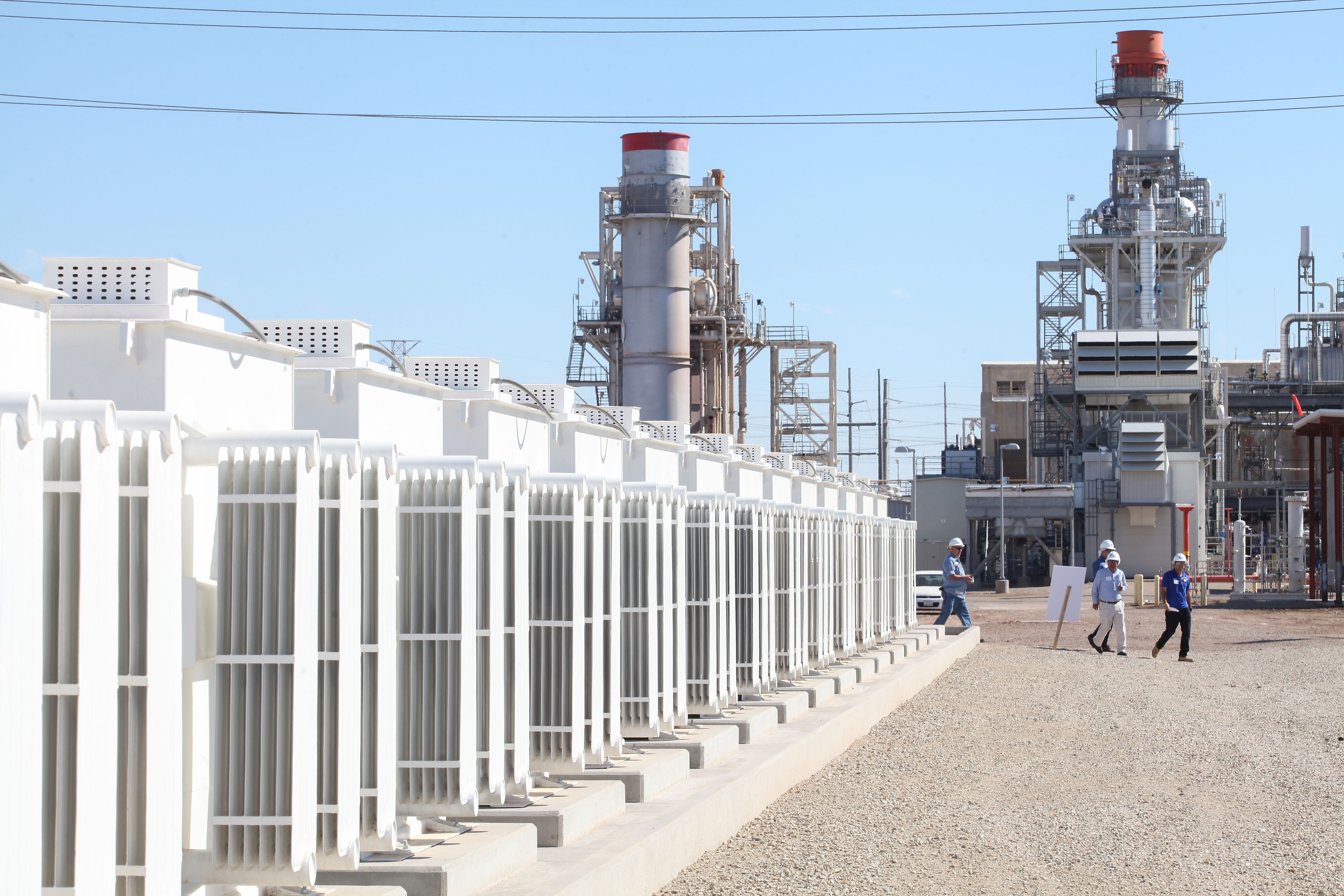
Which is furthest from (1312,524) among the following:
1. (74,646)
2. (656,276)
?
(74,646)

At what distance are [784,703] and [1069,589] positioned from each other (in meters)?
13.8

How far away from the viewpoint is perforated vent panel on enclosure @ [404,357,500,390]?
9.89 metres

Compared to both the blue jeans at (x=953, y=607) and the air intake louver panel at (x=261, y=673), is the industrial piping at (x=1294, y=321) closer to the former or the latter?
the blue jeans at (x=953, y=607)

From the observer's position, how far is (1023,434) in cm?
8519

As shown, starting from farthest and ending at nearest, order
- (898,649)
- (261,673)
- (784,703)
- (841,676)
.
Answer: (898,649) → (841,676) → (784,703) → (261,673)

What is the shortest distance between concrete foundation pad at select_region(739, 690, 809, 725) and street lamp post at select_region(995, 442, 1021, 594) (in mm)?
40147

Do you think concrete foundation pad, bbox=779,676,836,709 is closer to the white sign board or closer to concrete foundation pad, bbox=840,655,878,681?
concrete foundation pad, bbox=840,655,878,681

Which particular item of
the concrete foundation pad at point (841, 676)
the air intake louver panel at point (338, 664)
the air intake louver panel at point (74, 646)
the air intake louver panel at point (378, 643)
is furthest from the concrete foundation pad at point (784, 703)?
the air intake louver panel at point (74, 646)

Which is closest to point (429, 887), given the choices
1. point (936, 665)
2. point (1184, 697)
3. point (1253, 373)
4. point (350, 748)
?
point (350, 748)

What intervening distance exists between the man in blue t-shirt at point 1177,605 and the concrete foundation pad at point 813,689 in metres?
8.60

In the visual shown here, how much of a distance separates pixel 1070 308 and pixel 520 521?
2529 inches

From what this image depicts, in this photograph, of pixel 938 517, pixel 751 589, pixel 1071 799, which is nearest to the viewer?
pixel 1071 799

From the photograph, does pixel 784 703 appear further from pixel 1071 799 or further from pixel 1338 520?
pixel 1338 520

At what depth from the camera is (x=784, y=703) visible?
564 inches
